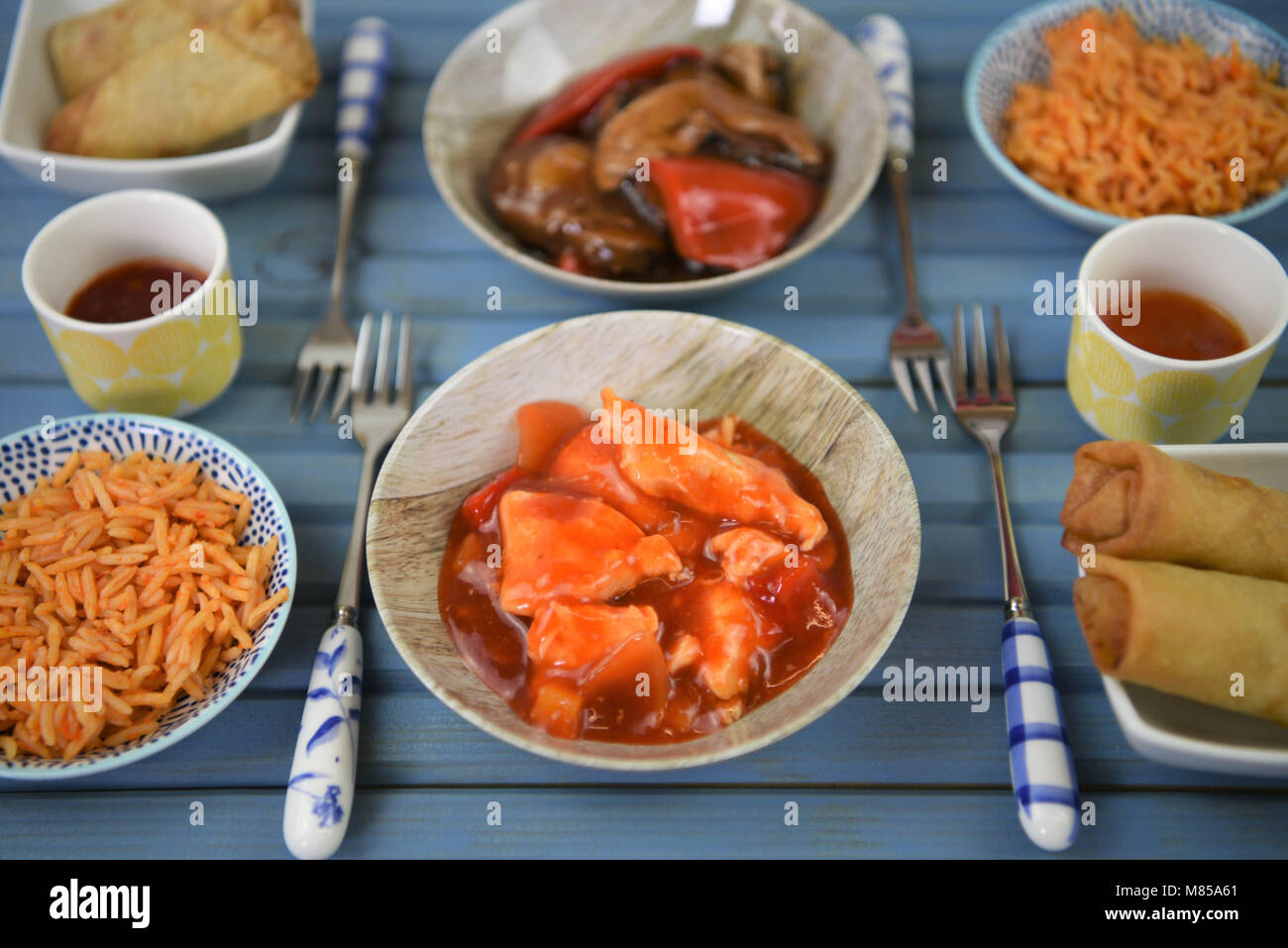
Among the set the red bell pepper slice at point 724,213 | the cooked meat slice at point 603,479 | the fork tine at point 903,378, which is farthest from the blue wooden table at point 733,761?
the cooked meat slice at point 603,479

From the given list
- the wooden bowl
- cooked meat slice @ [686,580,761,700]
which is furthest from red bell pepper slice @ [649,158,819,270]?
cooked meat slice @ [686,580,761,700]

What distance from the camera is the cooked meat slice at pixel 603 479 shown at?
1.84 meters

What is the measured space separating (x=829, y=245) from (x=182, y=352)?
4.36 ft

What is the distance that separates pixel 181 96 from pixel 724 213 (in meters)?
1.14

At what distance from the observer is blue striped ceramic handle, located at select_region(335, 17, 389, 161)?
2535 mm

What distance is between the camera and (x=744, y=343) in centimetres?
198

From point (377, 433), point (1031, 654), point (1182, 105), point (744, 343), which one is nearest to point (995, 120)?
point (1182, 105)

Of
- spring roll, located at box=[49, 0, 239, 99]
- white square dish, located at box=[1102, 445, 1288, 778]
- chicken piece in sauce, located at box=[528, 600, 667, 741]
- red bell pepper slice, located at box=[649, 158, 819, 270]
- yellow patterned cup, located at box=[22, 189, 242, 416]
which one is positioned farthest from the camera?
spring roll, located at box=[49, 0, 239, 99]

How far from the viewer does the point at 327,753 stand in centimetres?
166

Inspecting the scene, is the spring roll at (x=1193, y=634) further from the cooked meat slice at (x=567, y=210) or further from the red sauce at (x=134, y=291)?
the red sauce at (x=134, y=291)

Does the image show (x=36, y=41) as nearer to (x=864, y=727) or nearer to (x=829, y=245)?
(x=829, y=245)

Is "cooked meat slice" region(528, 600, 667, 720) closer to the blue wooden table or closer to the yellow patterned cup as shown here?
the blue wooden table

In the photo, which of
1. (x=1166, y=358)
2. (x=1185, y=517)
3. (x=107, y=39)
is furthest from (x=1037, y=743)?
(x=107, y=39)

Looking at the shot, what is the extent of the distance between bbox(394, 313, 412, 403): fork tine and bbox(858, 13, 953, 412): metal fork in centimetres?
94
